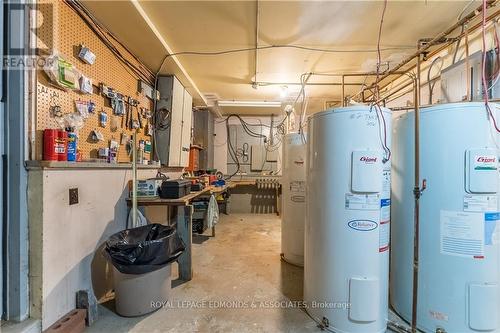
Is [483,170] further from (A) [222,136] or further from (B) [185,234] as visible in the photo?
(A) [222,136]

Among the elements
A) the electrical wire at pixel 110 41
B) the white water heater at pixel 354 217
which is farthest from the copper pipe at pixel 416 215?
the electrical wire at pixel 110 41

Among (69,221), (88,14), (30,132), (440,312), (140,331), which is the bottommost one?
(140,331)

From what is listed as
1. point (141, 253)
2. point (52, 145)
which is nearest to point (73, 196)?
point (52, 145)

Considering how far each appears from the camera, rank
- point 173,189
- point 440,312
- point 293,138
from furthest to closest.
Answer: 1. point 293,138
2. point 173,189
3. point 440,312

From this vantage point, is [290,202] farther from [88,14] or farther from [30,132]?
[88,14]

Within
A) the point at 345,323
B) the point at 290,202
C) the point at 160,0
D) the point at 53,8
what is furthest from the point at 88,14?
the point at 345,323

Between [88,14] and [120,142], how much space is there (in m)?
1.12

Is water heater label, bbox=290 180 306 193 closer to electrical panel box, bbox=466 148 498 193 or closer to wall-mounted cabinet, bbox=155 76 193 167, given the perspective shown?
electrical panel box, bbox=466 148 498 193

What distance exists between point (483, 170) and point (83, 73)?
2.87 metres

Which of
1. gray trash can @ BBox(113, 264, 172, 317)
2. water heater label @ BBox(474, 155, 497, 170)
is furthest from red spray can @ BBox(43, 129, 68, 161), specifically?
water heater label @ BBox(474, 155, 497, 170)

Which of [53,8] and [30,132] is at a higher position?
[53,8]

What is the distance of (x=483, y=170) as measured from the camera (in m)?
1.48

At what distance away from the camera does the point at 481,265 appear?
1.50 m

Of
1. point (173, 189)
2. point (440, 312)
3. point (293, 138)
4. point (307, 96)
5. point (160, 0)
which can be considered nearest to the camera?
point (440, 312)
